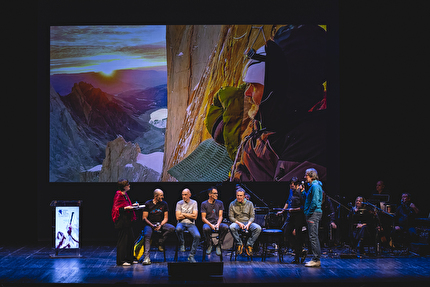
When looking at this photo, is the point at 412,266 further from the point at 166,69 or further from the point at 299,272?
the point at 166,69

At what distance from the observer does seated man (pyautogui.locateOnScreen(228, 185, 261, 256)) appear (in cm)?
880

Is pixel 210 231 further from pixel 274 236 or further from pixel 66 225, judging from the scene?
pixel 66 225

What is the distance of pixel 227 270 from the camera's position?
26.0ft

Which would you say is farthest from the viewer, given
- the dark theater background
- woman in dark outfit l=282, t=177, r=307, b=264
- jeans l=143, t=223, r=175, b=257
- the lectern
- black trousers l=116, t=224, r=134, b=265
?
the dark theater background

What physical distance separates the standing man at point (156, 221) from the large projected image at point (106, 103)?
2056 mm

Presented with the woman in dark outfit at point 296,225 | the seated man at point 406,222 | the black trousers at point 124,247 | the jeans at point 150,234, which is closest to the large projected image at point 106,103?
the jeans at point 150,234

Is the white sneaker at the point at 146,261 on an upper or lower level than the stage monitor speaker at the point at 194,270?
lower

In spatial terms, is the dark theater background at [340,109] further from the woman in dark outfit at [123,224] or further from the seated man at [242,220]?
the woman in dark outfit at [123,224]

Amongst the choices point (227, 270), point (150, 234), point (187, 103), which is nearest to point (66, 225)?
point (150, 234)

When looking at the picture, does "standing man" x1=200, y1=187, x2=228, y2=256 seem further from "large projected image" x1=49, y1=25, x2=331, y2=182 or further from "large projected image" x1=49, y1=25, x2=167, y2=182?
"large projected image" x1=49, y1=25, x2=167, y2=182

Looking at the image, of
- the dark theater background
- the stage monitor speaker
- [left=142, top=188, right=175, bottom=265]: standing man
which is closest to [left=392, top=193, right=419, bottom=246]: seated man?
the dark theater background

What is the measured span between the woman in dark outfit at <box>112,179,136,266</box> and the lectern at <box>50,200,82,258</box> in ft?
3.07

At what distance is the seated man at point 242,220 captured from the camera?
8.80 meters

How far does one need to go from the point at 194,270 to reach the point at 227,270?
2.73ft
